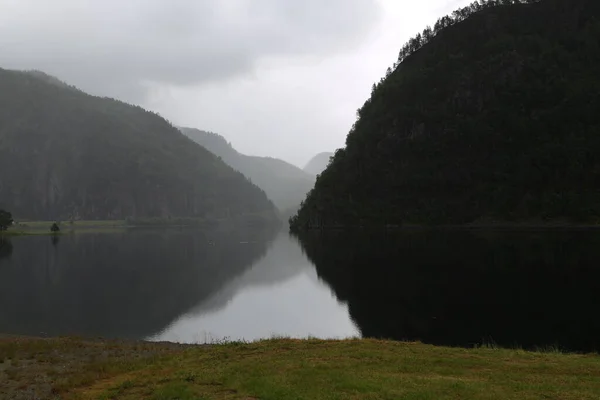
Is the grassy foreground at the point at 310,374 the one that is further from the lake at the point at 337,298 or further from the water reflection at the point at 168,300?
the water reflection at the point at 168,300

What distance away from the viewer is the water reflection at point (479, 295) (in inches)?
1722

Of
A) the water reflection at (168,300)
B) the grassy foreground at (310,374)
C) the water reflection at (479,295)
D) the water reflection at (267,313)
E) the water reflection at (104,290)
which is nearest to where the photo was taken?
the grassy foreground at (310,374)

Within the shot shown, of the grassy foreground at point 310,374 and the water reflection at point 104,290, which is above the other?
the grassy foreground at point 310,374

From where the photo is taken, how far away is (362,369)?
69.8 feet

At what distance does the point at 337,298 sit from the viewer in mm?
67625

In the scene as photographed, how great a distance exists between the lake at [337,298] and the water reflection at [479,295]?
19 centimetres

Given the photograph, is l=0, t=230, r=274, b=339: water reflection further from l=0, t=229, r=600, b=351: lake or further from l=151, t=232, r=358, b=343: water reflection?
l=151, t=232, r=358, b=343: water reflection

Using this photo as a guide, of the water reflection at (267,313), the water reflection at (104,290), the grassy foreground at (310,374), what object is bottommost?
the water reflection at (267,313)

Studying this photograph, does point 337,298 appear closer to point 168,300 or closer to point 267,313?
point 267,313

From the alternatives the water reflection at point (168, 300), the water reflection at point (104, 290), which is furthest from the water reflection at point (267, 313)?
the water reflection at point (104, 290)

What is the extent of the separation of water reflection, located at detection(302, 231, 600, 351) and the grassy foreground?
57.1 ft

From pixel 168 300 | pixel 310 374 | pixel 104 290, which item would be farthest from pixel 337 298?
pixel 310 374

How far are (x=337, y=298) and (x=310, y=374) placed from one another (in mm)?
48198

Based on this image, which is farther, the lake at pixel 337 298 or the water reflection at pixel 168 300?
the water reflection at pixel 168 300
